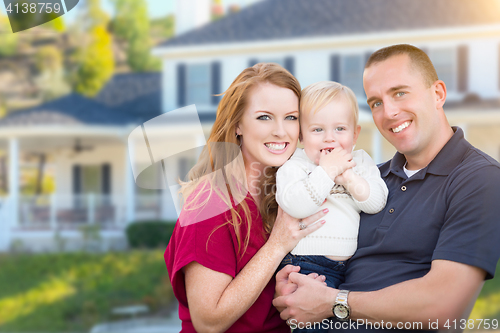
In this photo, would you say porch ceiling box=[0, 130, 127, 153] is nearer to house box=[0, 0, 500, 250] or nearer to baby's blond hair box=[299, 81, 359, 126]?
house box=[0, 0, 500, 250]

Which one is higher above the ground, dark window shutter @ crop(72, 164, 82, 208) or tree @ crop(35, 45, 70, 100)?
tree @ crop(35, 45, 70, 100)

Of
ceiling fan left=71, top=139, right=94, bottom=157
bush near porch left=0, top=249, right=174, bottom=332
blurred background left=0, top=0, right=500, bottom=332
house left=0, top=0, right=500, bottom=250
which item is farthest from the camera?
ceiling fan left=71, top=139, right=94, bottom=157

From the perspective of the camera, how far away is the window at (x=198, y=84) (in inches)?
550

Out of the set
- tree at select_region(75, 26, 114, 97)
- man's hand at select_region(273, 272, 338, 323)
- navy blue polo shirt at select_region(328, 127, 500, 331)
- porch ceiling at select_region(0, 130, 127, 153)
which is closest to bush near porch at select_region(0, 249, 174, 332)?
porch ceiling at select_region(0, 130, 127, 153)

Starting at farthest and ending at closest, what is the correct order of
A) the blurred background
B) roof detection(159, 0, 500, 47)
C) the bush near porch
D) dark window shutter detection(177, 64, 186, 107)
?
dark window shutter detection(177, 64, 186, 107)
roof detection(159, 0, 500, 47)
the blurred background
the bush near porch

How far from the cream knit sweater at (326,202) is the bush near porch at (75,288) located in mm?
7890

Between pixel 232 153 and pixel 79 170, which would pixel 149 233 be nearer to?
pixel 79 170

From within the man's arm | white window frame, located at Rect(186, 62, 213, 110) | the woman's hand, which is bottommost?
white window frame, located at Rect(186, 62, 213, 110)

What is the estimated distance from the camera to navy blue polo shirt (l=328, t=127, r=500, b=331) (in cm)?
200

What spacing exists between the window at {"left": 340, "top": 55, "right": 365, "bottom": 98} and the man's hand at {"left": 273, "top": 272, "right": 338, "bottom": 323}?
11.2m

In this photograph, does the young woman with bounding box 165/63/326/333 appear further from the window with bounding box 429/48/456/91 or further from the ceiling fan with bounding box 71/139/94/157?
the ceiling fan with bounding box 71/139/94/157

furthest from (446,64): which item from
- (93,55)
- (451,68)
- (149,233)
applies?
(93,55)

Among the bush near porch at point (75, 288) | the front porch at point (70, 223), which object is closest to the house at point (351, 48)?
the front porch at point (70, 223)

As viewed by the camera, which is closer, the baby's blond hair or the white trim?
the baby's blond hair
